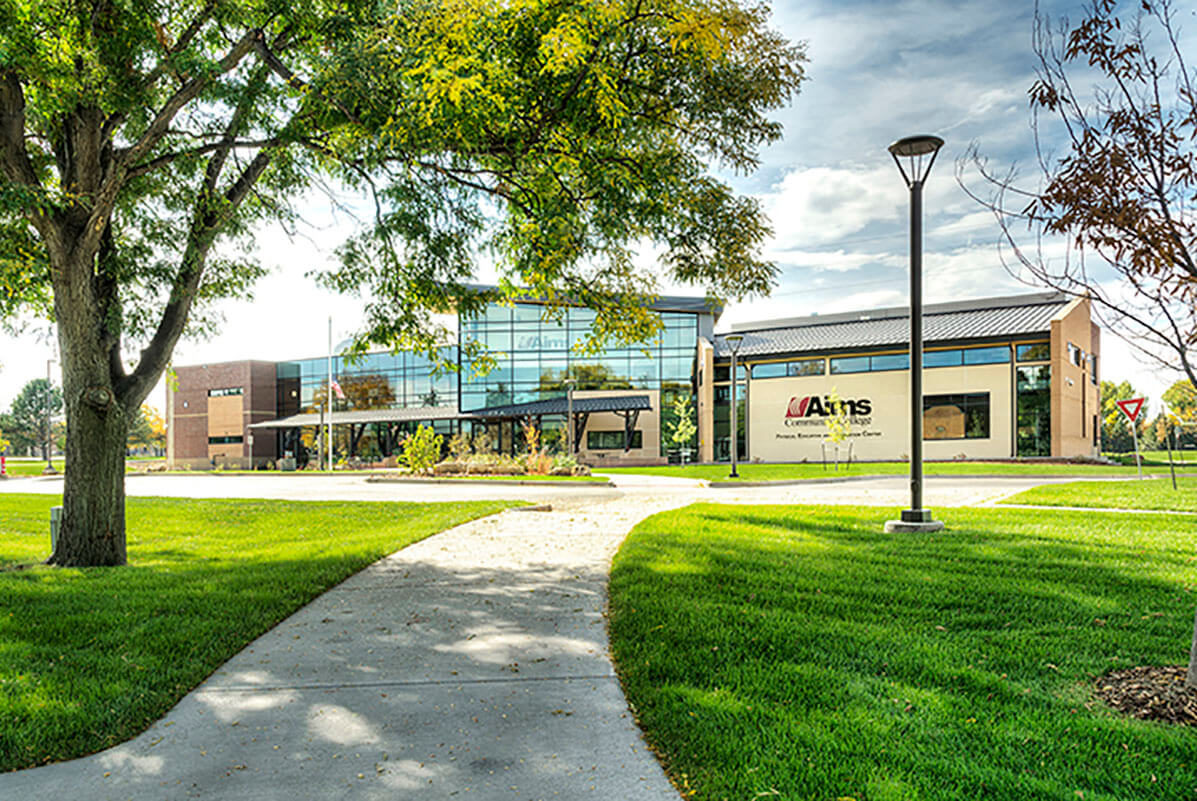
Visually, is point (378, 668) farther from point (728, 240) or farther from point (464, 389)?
point (464, 389)

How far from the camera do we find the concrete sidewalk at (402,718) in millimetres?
3328

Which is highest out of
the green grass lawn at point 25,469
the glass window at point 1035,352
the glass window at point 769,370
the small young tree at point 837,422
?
the glass window at point 1035,352

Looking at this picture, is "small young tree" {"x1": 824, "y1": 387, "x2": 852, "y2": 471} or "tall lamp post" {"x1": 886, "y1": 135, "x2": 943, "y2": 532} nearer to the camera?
"tall lamp post" {"x1": 886, "y1": 135, "x2": 943, "y2": 532}

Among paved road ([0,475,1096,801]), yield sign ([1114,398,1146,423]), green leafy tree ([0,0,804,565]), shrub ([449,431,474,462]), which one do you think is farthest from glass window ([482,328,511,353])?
paved road ([0,475,1096,801])

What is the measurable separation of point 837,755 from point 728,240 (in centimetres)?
656

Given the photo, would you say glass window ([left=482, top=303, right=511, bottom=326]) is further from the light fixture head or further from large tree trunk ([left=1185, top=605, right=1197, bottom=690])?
large tree trunk ([left=1185, top=605, right=1197, bottom=690])

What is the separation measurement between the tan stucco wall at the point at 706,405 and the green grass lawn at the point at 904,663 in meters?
40.7

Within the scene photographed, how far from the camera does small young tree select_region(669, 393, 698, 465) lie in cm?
4612

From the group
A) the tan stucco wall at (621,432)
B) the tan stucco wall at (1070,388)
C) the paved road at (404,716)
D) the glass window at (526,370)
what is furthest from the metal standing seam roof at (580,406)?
the paved road at (404,716)

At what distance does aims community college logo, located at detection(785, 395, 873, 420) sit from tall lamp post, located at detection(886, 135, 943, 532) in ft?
115

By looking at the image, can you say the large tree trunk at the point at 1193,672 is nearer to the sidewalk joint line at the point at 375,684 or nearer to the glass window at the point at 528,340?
the sidewalk joint line at the point at 375,684

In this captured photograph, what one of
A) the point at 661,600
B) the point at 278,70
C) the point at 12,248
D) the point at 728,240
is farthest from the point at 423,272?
the point at 661,600

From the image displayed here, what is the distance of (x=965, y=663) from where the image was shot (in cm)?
470

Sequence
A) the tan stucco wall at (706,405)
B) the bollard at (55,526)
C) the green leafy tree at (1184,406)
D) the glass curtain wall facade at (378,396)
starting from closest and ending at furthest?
the green leafy tree at (1184,406), the bollard at (55,526), the tan stucco wall at (706,405), the glass curtain wall facade at (378,396)
